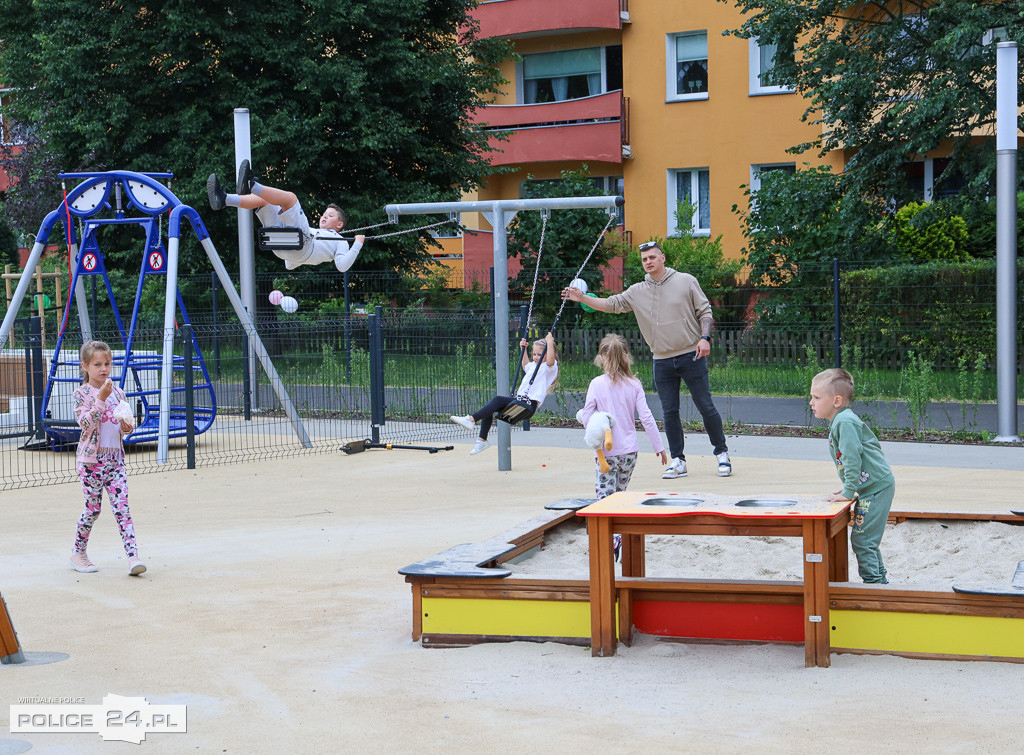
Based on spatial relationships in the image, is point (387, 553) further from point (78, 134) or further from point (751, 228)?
point (78, 134)

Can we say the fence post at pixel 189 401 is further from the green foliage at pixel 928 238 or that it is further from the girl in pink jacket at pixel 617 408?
the green foliage at pixel 928 238

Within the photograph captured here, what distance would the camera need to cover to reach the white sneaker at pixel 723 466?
10336 mm

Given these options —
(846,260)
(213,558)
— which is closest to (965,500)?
(213,558)

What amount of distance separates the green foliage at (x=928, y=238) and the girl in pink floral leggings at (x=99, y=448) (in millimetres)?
15977

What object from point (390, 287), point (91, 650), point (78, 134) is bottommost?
point (91, 650)

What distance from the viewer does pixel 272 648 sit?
5289 mm

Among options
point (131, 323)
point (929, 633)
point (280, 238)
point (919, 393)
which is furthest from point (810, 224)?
point (929, 633)

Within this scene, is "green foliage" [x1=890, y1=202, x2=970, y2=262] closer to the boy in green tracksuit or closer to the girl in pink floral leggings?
the boy in green tracksuit

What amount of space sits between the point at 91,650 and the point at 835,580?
351cm

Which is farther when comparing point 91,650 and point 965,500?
point 965,500

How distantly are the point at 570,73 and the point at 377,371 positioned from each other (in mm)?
18853

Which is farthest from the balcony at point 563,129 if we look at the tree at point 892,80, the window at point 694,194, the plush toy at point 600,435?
the plush toy at point 600,435

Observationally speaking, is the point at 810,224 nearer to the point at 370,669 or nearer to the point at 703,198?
the point at 703,198

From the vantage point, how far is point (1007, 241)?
1241cm
